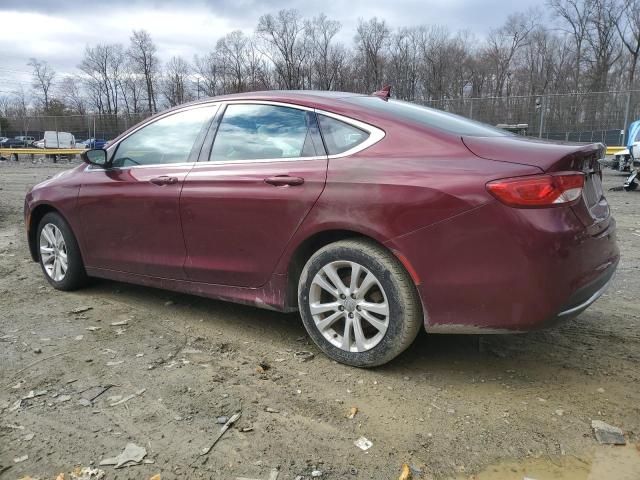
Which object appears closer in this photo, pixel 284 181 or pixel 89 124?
pixel 284 181

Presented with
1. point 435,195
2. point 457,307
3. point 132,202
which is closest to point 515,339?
point 457,307

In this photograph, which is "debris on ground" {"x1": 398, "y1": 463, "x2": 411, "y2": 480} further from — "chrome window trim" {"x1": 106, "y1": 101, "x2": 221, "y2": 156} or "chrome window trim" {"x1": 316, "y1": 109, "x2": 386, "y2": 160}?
"chrome window trim" {"x1": 106, "y1": 101, "x2": 221, "y2": 156}

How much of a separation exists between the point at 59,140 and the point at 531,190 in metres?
35.8

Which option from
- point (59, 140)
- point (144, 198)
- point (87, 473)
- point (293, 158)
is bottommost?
point (87, 473)

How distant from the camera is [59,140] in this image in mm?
33719

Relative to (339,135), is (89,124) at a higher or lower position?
higher

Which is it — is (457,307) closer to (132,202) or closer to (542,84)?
(132,202)

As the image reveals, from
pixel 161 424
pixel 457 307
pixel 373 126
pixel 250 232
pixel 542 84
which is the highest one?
pixel 542 84

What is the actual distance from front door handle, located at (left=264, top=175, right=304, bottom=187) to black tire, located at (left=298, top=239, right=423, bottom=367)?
428mm

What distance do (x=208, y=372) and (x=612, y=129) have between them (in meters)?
19.3

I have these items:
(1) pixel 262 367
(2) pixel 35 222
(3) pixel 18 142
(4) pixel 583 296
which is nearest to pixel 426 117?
(4) pixel 583 296

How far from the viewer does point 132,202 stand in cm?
419

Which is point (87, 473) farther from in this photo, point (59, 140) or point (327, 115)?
point (59, 140)

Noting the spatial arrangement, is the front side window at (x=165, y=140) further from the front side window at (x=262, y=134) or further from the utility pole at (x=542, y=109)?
the utility pole at (x=542, y=109)
